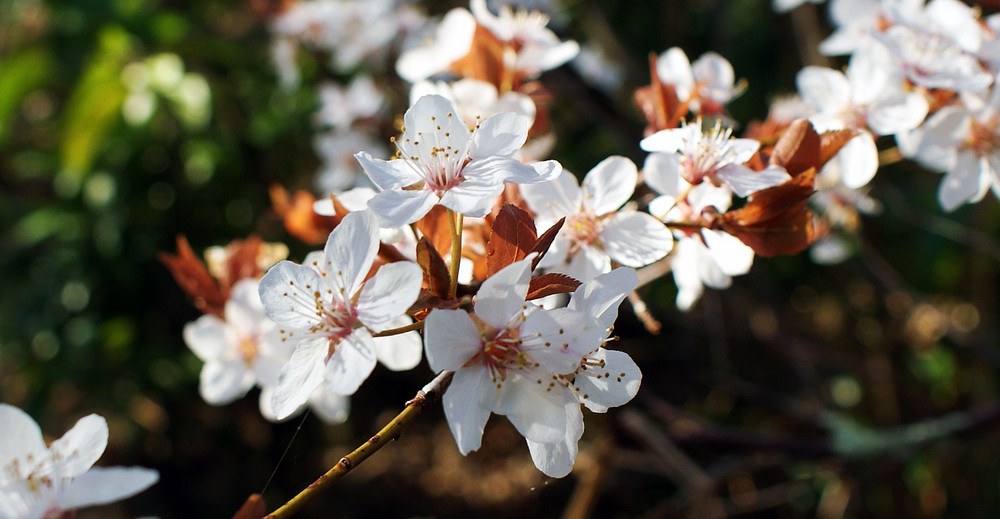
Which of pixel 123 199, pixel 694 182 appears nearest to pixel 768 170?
pixel 694 182

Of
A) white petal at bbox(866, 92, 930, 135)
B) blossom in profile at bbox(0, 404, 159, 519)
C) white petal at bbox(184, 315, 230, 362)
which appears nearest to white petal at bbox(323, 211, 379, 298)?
blossom in profile at bbox(0, 404, 159, 519)

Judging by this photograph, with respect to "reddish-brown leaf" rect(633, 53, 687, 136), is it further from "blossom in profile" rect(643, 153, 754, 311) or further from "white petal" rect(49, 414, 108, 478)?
"white petal" rect(49, 414, 108, 478)

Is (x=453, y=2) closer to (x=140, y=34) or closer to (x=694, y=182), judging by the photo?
(x=140, y=34)

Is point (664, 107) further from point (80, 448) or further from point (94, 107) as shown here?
point (94, 107)

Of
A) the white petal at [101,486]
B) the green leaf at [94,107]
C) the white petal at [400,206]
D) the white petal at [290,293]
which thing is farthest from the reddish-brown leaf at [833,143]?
the green leaf at [94,107]

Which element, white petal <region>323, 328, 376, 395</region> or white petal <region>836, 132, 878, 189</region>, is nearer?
white petal <region>323, 328, 376, 395</region>
